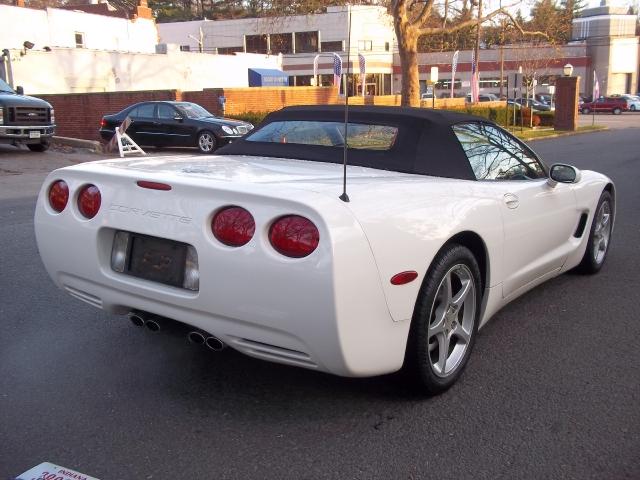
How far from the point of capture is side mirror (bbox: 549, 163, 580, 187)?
4438 millimetres

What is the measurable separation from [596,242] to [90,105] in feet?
70.9

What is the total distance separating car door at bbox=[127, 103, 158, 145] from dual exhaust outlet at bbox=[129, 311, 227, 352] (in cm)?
1694

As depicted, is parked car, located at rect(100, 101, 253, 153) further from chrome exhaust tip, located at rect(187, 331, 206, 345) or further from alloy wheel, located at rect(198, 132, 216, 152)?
chrome exhaust tip, located at rect(187, 331, 206, 345)

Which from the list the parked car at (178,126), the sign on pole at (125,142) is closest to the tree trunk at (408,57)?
the parked car at (178,126)

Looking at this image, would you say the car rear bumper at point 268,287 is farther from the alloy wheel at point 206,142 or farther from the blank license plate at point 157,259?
the alloy wheel at point 206,142

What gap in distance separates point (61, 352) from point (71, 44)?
3647 cm

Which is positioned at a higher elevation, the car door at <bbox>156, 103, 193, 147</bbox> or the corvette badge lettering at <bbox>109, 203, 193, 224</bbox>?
the corvette badge lettering at <bbox>109, 203, 193, 224</bbox>

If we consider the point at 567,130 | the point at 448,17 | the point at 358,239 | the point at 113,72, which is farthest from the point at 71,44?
the point at 358,239

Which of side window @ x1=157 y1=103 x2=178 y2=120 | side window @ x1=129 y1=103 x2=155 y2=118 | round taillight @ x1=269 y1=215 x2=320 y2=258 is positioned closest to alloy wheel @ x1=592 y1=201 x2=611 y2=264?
round taillight @ x1=269 y1=215 x2=320 y2=258

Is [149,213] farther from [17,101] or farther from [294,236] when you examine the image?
[17,101]

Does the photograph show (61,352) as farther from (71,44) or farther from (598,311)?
(71,44)

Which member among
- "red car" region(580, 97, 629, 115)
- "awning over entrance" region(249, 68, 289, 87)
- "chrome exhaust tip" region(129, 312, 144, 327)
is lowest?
"red car" region(580, 97, 629, 115)

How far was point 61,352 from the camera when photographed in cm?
396

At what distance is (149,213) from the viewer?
10.3ft
